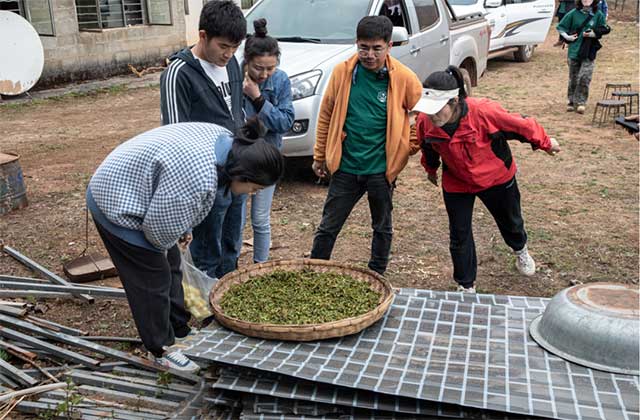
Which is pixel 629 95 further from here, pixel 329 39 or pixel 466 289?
pixel 466 289

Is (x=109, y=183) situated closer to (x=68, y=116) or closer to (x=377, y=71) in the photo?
(x=377, y=71)

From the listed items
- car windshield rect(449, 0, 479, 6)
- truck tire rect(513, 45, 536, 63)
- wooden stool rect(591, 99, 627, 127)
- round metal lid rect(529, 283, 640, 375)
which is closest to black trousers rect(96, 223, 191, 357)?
round metal lid rect(529, 283, 640, 375)

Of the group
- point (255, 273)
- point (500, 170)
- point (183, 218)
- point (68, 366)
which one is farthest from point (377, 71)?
point (68, 366)

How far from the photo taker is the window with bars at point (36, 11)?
455 inches

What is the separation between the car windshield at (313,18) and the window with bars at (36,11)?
6.48 m

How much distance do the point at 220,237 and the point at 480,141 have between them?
158 cm

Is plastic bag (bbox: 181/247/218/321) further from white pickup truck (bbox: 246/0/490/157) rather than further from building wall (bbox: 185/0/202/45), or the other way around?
building wall (bbox: 185/0/202/45)

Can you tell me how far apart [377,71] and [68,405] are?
243 centimetres

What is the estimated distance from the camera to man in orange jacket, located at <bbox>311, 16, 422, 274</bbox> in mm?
3889

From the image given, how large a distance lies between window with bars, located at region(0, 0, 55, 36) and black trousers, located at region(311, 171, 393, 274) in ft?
31.6

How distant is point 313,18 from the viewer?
6754 millimetres

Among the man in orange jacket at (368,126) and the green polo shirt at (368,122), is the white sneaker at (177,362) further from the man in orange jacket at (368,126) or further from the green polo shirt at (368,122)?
the green polo shirt at (368,122)

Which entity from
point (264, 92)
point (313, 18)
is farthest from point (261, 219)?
point (313, 18)

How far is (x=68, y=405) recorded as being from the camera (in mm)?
3070
